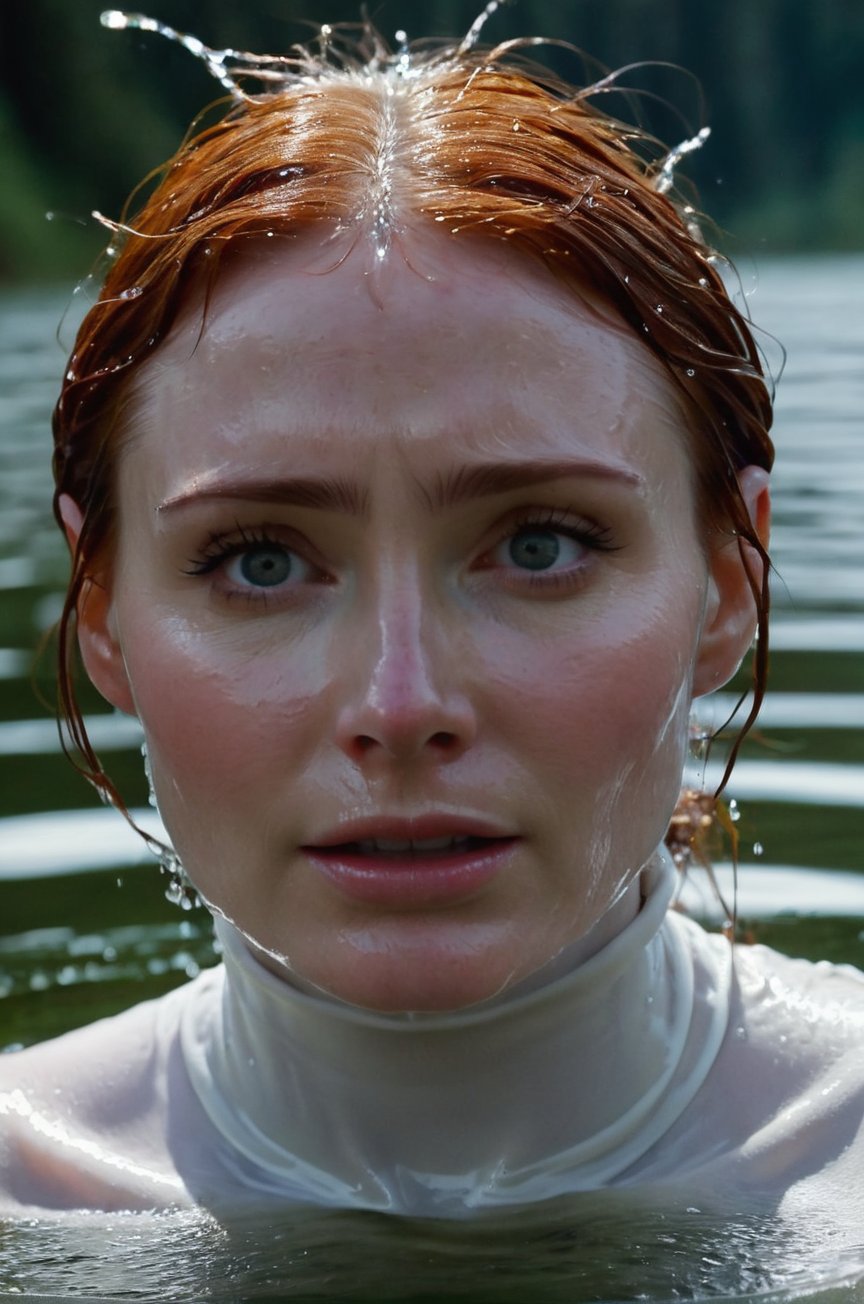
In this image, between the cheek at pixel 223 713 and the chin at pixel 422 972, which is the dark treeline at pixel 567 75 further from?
the chin at pixel 422 972

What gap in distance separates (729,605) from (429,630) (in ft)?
1.90

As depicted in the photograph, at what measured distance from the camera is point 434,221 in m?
2.10

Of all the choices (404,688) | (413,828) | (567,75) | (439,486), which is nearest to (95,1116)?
(413,828)

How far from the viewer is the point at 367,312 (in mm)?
2033

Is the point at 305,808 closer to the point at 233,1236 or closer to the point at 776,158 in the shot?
the point at 233,1236

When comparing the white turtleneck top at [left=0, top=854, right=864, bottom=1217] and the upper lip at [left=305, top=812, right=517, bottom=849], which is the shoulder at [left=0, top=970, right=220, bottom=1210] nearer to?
the white turtleneck top at [left=0, top=854, right=864, bottom=1217]

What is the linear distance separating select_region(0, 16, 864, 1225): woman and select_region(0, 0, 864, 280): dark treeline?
17313 mm

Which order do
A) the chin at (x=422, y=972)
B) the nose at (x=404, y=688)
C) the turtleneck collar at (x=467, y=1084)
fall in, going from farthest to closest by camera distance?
the turtleneck collar at (x=467, y=1084) < the chin at (x=422, y=972) < the nose at (x=404, y=688)

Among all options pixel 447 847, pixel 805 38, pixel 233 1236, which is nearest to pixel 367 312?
pixel 447 847

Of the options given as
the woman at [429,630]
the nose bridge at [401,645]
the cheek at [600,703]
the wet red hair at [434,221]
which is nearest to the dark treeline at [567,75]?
the wet red hair at [434,221]

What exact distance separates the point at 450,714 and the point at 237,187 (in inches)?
28.3

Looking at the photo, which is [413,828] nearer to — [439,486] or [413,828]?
[413,828]

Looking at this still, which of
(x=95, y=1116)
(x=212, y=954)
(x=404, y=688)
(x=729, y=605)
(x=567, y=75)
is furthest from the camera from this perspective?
(x=567, y=75)

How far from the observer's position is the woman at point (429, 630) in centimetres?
200
